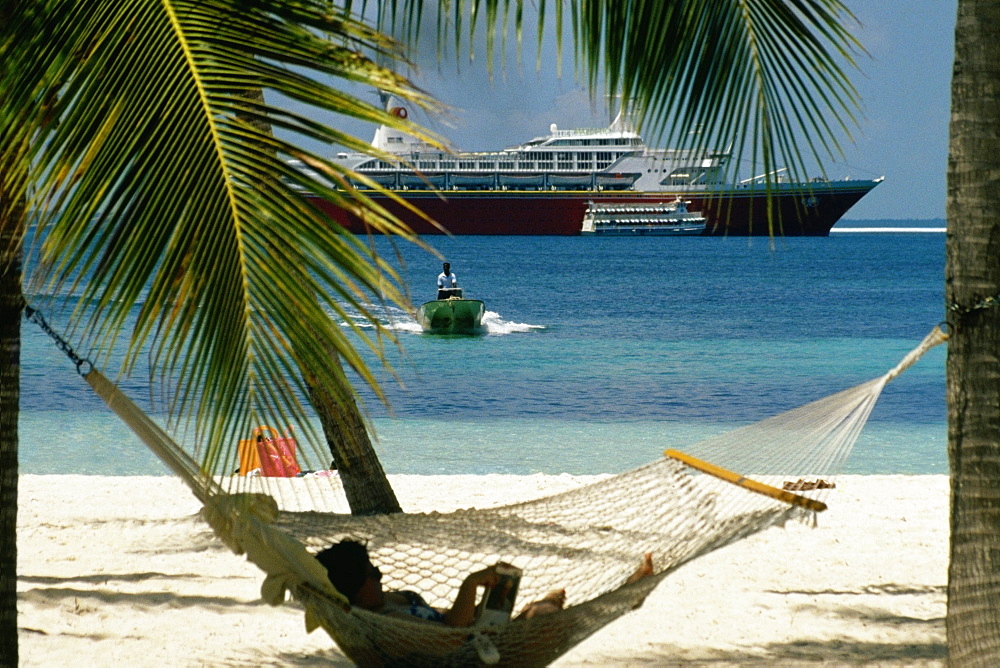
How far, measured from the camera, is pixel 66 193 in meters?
1.37

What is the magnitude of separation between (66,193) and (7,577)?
1.08m

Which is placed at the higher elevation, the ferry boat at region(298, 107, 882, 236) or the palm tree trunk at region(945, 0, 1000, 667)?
the ferry boat at region(298, 107, 882, 236)

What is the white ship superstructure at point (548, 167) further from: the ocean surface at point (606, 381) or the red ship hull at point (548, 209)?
the ocean surface at point (606, 381)

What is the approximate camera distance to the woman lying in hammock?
227cm

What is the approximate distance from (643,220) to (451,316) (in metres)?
39.9

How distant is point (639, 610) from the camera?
327 cm

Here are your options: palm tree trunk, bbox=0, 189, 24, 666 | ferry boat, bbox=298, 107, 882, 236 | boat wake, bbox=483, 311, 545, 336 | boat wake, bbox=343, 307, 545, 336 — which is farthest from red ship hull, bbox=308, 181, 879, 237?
palm tree trunk, bbox=0, 189, 24, 666

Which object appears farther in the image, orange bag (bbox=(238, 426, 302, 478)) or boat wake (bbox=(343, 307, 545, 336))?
boat wake (bbox=(343, 307, 545, 336))

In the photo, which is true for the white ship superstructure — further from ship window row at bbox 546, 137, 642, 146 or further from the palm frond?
the palm frond

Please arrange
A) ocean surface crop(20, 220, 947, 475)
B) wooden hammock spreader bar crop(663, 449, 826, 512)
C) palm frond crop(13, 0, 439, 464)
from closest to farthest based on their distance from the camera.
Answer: palm frond crop(13, 0, 439, 464), wooden hammock spreader bar crop(663, 449, 826, 512), ocean surface crop(20, 220, 947, 475)

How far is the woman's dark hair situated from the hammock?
89 millimetres

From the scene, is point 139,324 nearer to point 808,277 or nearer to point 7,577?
point 7,577

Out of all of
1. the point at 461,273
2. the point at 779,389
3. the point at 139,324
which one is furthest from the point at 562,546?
the point at 461,273

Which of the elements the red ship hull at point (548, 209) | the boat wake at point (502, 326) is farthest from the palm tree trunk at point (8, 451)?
the red ship hull at point (548, 209)
